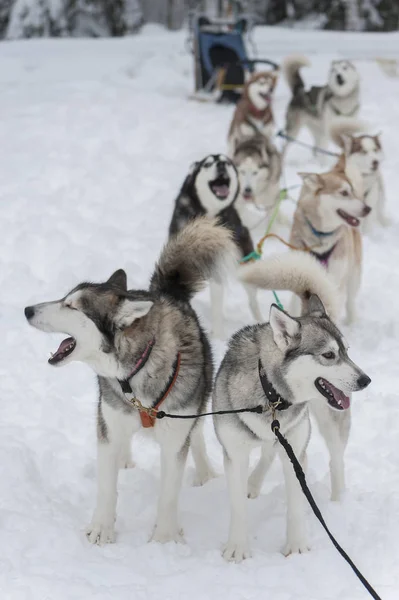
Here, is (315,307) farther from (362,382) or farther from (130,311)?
(130,311)

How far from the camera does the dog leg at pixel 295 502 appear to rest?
2.70 metres

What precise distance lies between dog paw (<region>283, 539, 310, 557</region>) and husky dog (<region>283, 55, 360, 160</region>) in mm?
6093

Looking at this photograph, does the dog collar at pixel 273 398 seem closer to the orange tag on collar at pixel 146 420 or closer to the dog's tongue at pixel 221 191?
the orange tag on collar at pixel 146 420

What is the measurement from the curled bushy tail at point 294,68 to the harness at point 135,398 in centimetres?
656

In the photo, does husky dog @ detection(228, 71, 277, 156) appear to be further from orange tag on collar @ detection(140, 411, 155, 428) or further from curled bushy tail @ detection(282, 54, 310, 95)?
orange tag on collar @ detection(140, 411, 155, 428)

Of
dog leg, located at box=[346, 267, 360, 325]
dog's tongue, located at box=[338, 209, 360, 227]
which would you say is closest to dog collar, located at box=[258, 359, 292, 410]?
dog's tongue, located at box=[338, 209, 360, 227]

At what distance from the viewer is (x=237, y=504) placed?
2689 millimetres

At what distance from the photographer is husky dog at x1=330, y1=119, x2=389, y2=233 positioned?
629 centimetres

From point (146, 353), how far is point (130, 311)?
19 centimetres

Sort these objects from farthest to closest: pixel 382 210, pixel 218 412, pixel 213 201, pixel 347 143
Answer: pixel 382 210 → pixel 347 143 → pixel 213 201 → pixel 218 412

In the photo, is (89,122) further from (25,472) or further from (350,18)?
(350,18)

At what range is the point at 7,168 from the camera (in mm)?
7074

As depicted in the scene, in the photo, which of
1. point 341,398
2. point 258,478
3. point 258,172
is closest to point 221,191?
point 258,172

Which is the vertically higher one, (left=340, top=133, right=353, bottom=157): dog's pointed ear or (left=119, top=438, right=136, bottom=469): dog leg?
(left=340, top=133, right=353, bottom=157): dog's pointed ear
